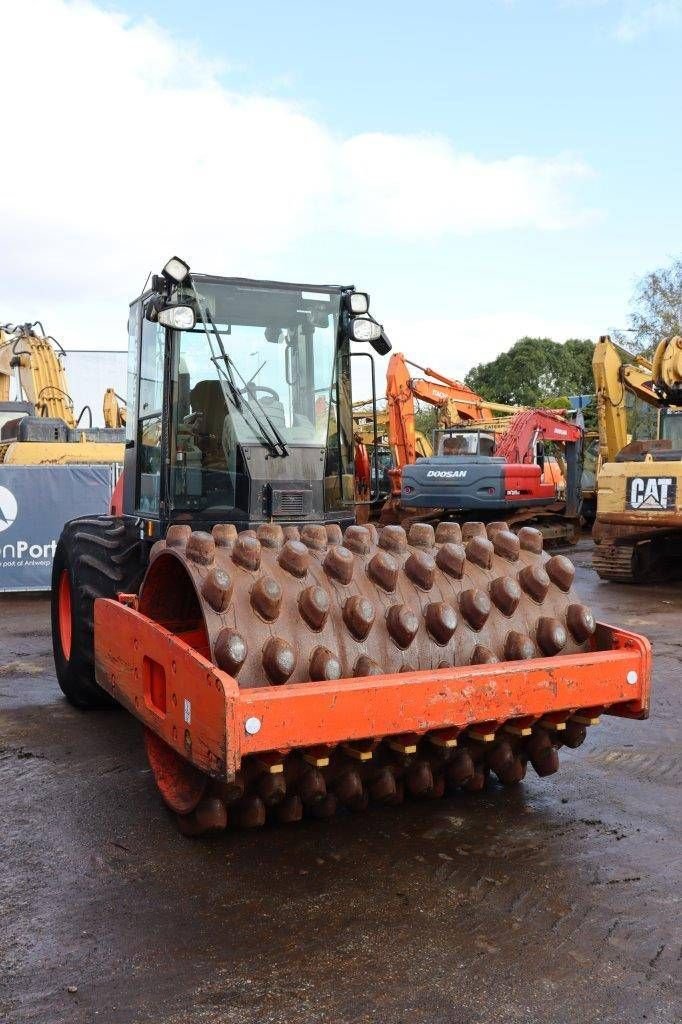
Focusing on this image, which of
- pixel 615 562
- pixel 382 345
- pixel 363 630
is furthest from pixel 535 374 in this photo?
pixel 363 630

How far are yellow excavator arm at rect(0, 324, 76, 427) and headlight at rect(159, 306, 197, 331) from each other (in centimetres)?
1280

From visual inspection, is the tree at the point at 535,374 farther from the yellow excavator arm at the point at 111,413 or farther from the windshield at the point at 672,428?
the windshield at the point at 672,428

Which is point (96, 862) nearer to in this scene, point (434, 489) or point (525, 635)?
point (525, 635)

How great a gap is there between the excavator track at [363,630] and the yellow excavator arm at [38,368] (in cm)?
1395

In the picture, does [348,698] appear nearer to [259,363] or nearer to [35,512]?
[259,363]

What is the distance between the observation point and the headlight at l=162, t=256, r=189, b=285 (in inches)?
188

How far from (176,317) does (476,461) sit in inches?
468

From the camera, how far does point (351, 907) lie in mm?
3229

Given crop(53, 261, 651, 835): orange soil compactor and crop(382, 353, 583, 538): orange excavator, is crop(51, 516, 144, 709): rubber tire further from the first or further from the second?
crop(382, 353, 583, 538): orange excavator

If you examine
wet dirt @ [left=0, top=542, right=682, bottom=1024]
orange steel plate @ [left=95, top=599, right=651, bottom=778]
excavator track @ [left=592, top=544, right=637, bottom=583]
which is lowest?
wet dirt @ [left=0, top=542, right=682, bottom=1024]

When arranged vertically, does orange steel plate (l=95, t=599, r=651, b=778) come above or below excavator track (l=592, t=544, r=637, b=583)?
above

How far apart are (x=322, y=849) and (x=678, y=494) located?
8.81 metres

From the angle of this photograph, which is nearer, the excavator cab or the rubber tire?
the excavator cab

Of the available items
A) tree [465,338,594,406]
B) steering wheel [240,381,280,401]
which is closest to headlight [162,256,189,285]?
steering wheel [240,381,280,401]
